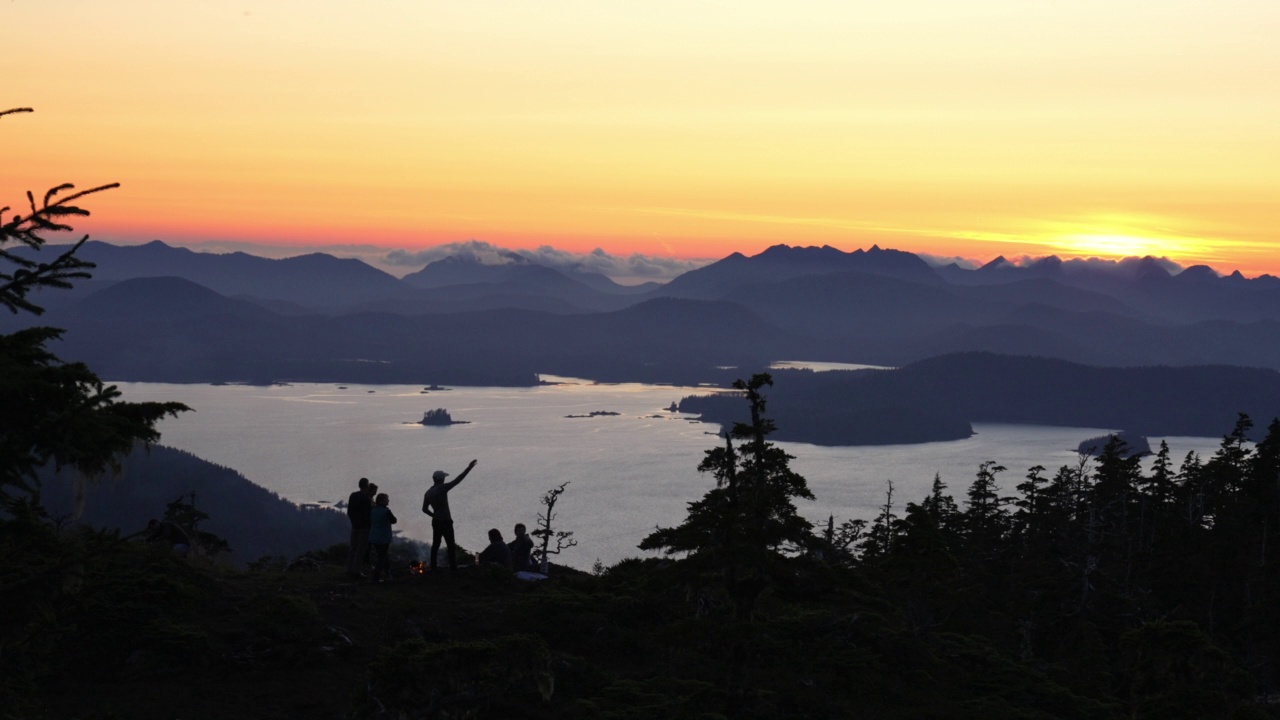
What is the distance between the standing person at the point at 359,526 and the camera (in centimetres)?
2114

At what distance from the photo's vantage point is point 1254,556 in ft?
129

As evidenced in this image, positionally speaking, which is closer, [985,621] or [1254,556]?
[985,621]

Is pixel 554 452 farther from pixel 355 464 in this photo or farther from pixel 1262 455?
pixel 1262 455

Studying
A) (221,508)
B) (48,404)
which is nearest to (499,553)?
(48,404)

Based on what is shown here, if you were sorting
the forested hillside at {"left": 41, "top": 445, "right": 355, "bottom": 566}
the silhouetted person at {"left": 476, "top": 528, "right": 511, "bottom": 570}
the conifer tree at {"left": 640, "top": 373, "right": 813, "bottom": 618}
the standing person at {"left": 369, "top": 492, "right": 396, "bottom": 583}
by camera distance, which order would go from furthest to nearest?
1. the forested hillside at {"left": 41, "top": 445, "right": 355, "bottom": 566}
2. the silhouetted person at {"left": 476, "top": 528, "right": 511, "bottom": 570}
3. the standing person at {"left": 369, "top": 492, "right": 396, "bottom": 583}
4. the conifer tree at {"left": 640, "top": 373, "right": 813, "bottom": 618}

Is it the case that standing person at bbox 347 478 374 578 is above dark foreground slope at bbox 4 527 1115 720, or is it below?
above

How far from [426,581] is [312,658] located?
4539 mm

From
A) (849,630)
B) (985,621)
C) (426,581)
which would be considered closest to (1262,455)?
(985,621)

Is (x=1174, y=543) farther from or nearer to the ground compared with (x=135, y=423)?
nearer to the ground

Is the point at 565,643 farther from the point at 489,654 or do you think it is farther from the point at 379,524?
the point at 379,524

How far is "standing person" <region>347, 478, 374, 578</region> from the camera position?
21141mm

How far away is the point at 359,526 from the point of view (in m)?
21.5

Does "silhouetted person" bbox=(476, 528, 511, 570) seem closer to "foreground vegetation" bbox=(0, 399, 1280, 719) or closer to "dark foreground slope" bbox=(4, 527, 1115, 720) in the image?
"foreground vegetation" bbox=(0, 399, 1280, 719)

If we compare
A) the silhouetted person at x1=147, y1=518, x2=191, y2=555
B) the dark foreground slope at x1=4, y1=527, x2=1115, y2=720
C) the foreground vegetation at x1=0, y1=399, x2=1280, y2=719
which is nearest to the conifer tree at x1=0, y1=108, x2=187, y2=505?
the foreground vegetation at x1=0, y1=399, x2=1280, y2=719
